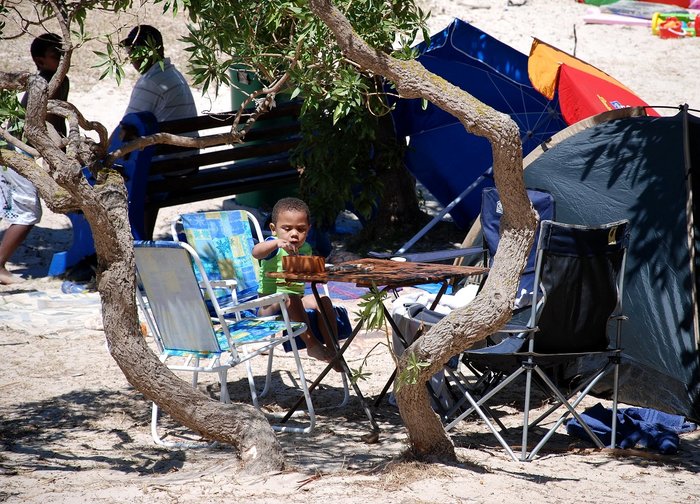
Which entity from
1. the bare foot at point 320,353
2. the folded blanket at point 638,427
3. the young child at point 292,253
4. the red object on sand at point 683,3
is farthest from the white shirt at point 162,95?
the red object on sand at point 683,3

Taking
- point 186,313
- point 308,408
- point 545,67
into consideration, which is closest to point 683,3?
point 545,67

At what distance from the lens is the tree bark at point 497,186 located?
327 cm

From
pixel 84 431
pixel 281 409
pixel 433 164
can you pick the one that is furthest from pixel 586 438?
pixel 433 164

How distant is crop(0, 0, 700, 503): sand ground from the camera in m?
3.24

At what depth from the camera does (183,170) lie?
301 inches

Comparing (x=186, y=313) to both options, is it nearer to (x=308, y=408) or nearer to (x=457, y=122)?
(x=308, y=408)

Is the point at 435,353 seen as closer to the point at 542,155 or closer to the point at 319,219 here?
the point at 542,155

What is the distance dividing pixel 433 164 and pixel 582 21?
357 inches

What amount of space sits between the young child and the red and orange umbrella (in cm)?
251

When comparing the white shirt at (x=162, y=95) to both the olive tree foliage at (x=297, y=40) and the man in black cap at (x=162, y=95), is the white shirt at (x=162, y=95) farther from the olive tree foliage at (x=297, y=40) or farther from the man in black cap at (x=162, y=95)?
the olive tree foliage at (x=297, y=40)

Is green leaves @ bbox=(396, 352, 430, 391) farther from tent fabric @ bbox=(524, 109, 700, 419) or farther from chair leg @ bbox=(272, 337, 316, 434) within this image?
tent fabric @ bbox=(524, 109, 700, 419)

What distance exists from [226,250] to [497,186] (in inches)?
79.0

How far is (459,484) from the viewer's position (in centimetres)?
326

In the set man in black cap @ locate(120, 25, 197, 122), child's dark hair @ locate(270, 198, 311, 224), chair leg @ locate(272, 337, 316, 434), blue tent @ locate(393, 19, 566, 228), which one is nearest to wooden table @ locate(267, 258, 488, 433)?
chair leg @ locate(272, 337, 316, 434)
